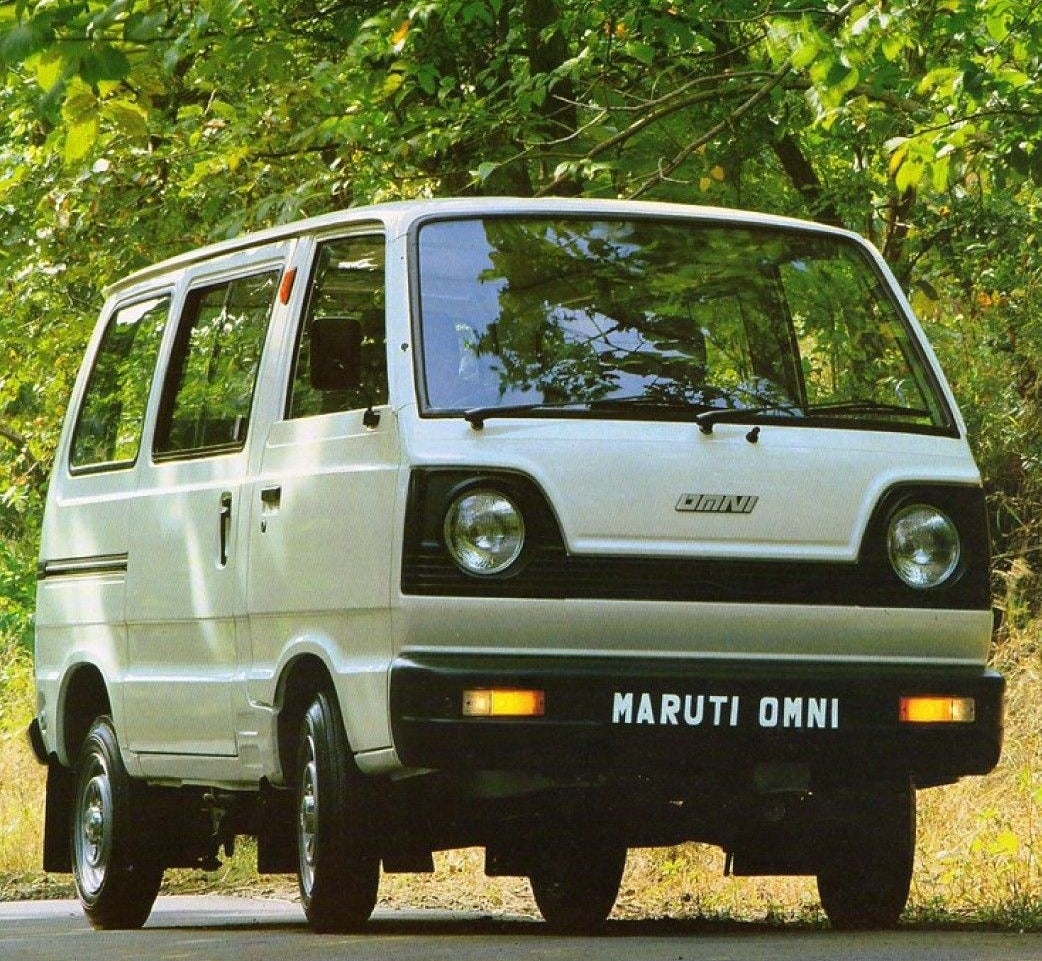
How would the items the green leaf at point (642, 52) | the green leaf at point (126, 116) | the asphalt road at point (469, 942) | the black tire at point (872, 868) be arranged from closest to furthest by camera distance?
1. the asphalt road at point (469, 942)
2. the black tire at point (872, 868)
3. the green leaf at point (126, 116)
4. the green leaf at point (642, 52)

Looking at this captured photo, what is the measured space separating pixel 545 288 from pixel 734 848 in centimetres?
190

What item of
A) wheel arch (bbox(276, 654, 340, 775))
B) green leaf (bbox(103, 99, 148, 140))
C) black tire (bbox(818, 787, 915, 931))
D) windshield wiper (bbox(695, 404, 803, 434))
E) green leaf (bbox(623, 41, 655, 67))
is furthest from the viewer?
green leaf (bbox(623, 41, 655, 67))

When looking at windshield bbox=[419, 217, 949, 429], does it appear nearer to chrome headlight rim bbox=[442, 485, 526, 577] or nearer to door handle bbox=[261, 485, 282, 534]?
chrome headlight rim bbox=[442, 485, 526, 577]

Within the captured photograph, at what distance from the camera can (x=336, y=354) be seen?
741 centimetres

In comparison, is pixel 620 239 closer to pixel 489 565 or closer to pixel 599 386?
pixel 599 386

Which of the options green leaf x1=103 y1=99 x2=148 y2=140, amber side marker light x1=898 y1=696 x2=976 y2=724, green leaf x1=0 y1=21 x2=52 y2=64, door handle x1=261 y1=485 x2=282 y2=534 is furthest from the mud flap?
amber side marker light x1=898 y1=696 x2=976 y2=724

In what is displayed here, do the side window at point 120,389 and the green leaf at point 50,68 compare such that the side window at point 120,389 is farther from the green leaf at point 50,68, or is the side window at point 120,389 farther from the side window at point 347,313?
the side window at point 347,313

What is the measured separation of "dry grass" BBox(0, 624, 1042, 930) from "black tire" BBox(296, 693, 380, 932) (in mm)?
1904

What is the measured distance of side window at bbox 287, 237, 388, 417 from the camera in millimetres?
7496

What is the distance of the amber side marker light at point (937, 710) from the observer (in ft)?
24.1

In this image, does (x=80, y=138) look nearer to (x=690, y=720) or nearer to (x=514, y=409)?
Result: (x=514, y=409)

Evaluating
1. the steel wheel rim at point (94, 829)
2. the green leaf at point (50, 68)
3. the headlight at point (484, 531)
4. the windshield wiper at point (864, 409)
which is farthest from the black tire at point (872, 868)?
the green leaf at point (50, 68)

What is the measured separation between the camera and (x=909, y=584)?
7.39 meters

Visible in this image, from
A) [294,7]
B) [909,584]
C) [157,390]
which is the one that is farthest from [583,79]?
[909,584]
